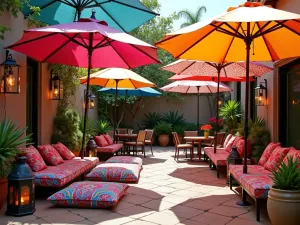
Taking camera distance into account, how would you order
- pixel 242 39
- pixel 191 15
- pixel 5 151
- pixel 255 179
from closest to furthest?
pixel 5 151
pixel 255 179
pixel 242 39
pixel 191 15

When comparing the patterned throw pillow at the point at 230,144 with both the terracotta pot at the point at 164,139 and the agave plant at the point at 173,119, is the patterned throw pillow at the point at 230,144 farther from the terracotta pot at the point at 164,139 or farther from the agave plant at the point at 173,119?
the agave plant at the point at 173,119

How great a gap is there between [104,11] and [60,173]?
12.4 feet

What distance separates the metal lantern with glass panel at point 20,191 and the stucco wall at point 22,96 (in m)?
1.50

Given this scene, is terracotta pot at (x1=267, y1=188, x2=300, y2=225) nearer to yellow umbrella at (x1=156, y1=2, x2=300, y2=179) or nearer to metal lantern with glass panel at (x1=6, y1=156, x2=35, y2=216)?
yellow umbrella at (x1=156, y1=2, x2=300, y2=179)

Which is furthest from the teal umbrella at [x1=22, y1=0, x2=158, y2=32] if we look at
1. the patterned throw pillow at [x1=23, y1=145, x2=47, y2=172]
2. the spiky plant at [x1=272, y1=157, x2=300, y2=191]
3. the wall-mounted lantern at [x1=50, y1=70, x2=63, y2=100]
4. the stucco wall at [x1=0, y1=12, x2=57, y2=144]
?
the spiky plant at [x1=272, y1=157, x2=300, y2=191]

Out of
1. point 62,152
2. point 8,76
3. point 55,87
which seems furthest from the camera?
point 55,87

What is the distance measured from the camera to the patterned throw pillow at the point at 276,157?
5641 millimetres

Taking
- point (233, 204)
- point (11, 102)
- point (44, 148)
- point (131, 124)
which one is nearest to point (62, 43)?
point (11, 102)

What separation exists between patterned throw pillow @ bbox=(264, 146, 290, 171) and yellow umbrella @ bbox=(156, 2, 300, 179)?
0.52 m

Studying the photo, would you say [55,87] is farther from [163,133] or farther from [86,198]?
[163,133]

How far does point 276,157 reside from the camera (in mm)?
5773

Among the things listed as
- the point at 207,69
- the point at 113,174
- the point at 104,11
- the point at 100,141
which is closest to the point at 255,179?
the point at 113,174

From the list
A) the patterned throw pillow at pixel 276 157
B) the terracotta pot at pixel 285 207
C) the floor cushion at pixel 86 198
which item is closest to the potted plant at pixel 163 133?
the patterned throw pillow at pixel 276 157

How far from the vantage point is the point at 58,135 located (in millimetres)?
8539
